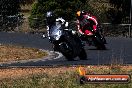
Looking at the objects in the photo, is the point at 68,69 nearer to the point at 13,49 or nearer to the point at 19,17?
the point at 13,49

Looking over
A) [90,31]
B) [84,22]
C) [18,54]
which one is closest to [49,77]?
[18,54]

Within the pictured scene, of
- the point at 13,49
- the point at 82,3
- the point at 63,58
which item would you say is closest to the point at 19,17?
the point at 82,3

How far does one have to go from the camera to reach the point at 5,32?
42781 mm

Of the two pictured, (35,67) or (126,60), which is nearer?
(35,67)

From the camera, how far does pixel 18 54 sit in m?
24.3

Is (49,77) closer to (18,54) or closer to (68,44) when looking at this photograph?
(68,44)

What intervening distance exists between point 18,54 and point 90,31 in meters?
4.47

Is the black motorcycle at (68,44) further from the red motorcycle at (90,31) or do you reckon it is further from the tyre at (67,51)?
the red motorcycle at (90,31)

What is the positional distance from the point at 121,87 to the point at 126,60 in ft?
24.2

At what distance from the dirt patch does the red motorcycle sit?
2501 mm

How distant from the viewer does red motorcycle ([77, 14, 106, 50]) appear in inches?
1041

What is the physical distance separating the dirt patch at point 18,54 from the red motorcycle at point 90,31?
8.20 ft

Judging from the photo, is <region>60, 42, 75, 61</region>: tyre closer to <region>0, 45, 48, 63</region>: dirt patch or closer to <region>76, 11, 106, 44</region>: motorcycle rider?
<region>0, 45, 48, 63</region>: dirt patch

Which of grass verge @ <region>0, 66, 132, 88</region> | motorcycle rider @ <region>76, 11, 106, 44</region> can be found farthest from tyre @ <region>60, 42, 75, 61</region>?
motorcycle rider @ <region>76, 11, 106, 44</region>
